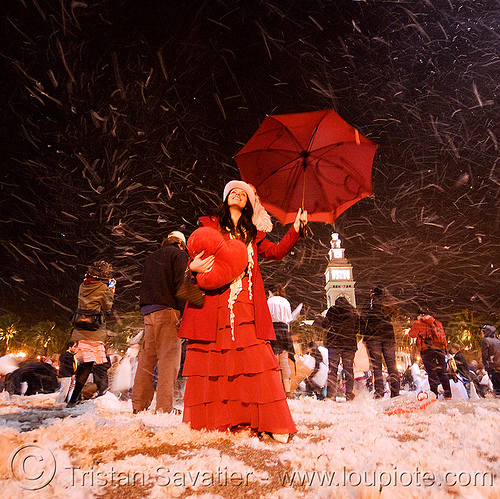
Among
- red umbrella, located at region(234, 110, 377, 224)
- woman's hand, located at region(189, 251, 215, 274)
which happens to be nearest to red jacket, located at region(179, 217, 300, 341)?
woman's hand, located at region(189, 251, 215, 274)

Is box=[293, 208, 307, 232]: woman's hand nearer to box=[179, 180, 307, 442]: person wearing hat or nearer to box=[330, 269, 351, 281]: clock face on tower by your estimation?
box=[179, 180, 307, 442]: person wearing hat

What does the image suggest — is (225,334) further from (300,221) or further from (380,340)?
Result: (380,340)

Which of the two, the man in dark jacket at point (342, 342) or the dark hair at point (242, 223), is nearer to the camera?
the dark hair at point (242, 223)

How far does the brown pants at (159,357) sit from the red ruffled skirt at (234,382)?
1372mm

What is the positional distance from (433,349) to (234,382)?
604 cm

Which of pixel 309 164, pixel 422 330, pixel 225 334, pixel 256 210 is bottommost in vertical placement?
pixel 225 334

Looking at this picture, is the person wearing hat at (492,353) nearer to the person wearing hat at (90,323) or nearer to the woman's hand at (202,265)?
the woman's hand at (202,265)

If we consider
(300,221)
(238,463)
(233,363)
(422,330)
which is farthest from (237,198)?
(422,330)

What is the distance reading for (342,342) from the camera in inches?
277

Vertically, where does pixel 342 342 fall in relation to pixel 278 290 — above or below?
below

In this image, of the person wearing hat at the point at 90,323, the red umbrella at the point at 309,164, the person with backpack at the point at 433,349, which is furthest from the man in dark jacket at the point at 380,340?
the person wearing hat at the point at 90,323

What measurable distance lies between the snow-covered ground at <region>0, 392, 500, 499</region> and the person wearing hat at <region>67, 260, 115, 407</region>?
279 centimetres

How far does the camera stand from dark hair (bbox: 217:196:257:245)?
3.45 metres

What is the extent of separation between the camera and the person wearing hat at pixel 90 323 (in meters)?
5.39
